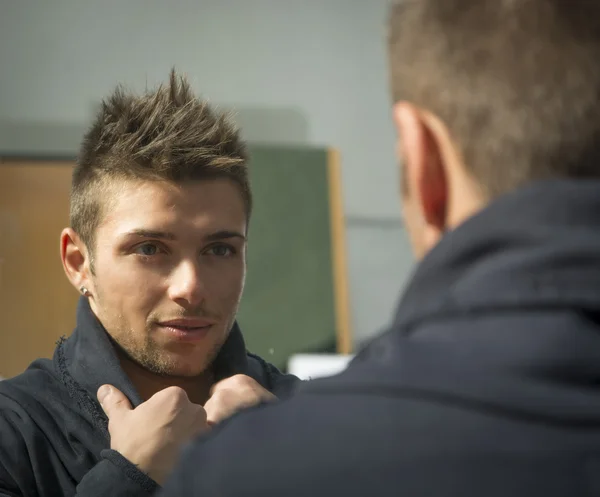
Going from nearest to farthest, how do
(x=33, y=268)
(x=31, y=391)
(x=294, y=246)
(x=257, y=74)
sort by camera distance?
(x=31, y=391)
(x=33, y=268)
(x=294, y=246)
(x=257, y=74)

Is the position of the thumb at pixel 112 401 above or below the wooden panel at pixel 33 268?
below

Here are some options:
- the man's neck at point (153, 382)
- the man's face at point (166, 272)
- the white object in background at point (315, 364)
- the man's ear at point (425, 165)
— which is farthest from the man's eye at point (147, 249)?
the white object in background at point (315, 364)

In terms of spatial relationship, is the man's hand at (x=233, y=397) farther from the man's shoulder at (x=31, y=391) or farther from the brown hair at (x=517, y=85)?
the brown hair at (x=517, y=85)

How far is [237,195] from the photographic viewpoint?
0.79 metres

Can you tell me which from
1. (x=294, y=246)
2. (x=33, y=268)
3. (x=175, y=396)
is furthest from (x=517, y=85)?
(x=294, y=246)

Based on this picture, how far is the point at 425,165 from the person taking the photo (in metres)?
0.43

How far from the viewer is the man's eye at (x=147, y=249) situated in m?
0.72

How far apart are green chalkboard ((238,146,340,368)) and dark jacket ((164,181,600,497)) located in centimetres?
104

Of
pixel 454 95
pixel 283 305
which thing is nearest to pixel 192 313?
pixel 454 95

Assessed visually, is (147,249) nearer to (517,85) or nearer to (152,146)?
(152,146)

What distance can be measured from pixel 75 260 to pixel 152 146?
0.49 feet

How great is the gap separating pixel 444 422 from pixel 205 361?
451 mm

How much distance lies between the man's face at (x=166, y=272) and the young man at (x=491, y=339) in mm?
368

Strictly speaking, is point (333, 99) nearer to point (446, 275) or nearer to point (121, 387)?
point (121, 387)
